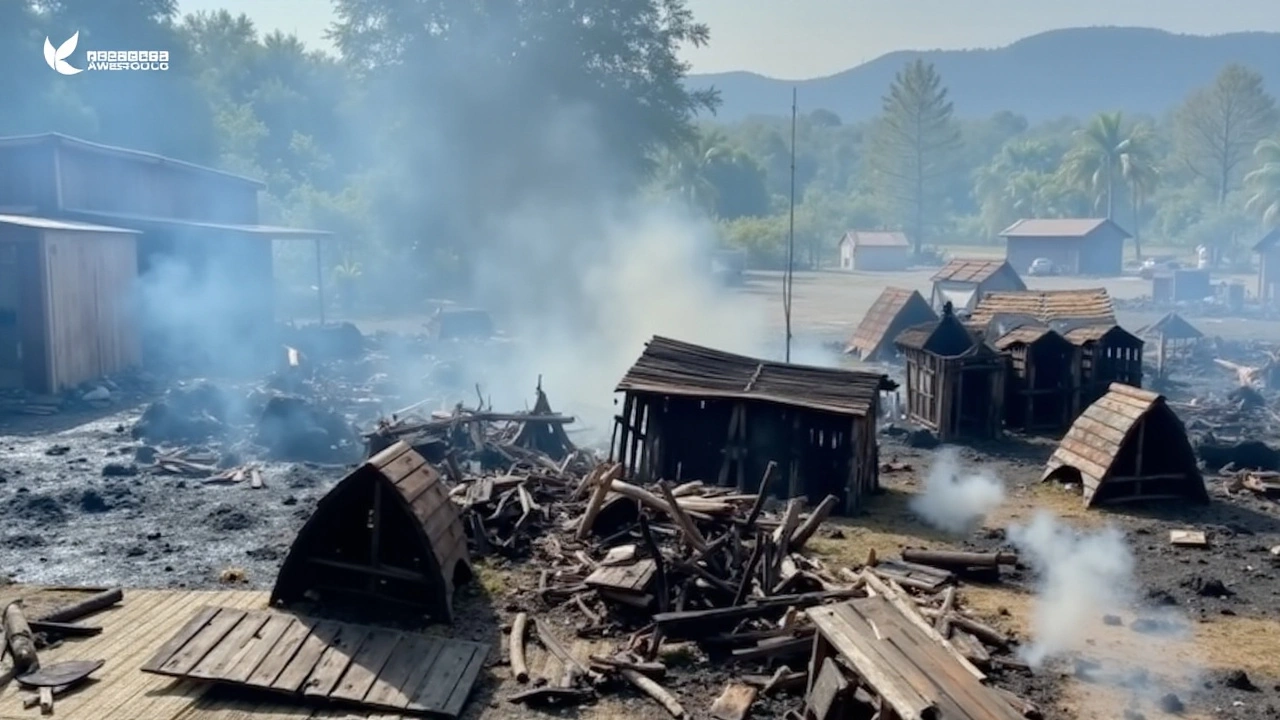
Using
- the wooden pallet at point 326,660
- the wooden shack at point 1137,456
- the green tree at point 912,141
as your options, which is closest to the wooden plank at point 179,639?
the wooden pallet at point 326,660

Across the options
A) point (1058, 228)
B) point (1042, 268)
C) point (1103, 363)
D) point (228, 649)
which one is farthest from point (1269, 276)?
point (228, 649)

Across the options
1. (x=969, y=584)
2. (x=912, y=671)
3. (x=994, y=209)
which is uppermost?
(x=994, y=209)

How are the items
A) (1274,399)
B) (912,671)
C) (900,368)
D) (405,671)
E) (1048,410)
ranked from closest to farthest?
(912,671) < (405,671) < (1048,410) < (1274,399) < (900,368)

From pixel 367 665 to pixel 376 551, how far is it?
1.62m

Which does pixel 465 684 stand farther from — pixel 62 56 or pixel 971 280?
pixel 62 56

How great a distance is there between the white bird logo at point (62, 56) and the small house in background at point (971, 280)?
40.4 metres

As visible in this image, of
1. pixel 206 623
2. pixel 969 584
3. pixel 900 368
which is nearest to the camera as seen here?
pixel 206 623

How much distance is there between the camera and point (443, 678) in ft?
29.4

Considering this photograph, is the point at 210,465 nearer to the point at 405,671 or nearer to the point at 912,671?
the point at 405,671

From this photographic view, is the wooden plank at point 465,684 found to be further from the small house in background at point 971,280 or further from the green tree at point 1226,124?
the green tree at point 1226,124

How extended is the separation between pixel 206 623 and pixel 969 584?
8180 millimetres

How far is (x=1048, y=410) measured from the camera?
22609mm

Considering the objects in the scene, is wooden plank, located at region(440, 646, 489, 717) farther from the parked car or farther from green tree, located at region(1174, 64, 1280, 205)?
green tree, located at region(1174, 64, 1280, 205)

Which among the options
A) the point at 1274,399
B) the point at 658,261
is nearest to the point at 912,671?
the point at 1274,399
